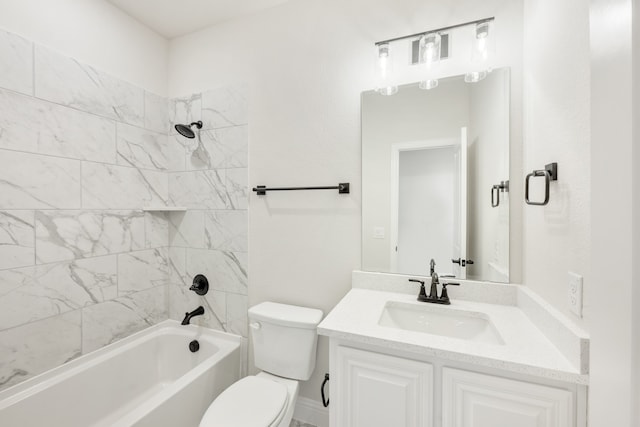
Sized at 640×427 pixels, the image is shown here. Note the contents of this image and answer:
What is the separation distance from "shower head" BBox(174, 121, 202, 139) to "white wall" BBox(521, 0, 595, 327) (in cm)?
195

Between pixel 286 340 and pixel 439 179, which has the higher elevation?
pixel 439 179

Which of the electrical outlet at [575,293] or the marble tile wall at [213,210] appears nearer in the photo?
the electrical outlet at [575,293]

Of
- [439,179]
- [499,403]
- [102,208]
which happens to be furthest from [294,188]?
[499,403]

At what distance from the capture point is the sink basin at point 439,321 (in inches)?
47.2

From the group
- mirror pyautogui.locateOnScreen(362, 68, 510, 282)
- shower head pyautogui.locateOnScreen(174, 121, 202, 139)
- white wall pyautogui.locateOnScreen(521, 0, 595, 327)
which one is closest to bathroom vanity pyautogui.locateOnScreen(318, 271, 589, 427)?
white wall pyautogui.locateOnScreen(521, 0, 595, 327)

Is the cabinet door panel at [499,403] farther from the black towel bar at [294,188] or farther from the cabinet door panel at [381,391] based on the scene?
the black towel bar at [294,188]

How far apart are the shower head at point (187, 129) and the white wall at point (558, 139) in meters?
1.95

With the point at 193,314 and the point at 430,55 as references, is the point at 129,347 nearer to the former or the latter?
the point at 193,314

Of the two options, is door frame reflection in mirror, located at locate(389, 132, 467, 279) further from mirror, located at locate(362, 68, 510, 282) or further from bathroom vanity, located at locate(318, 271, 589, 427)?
bathroom vanity, located at locate(318, 271, 589, 427)

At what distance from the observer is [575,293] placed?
2.73ft

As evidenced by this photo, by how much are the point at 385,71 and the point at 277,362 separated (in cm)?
171

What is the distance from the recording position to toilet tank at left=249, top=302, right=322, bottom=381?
151cm

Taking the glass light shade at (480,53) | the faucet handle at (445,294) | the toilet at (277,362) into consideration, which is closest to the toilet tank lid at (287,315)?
the toilet at (277,362)

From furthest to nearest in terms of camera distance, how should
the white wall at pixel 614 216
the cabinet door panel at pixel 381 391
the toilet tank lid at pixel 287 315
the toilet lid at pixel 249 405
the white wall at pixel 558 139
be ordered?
the toilet tank lid at pixel 287 315 < the toilet lid at pixel 249 405 < the cabinet door panel at pixel 381 391 < the white wall at pixel 558 139 < the white wall at pixel 614 216
